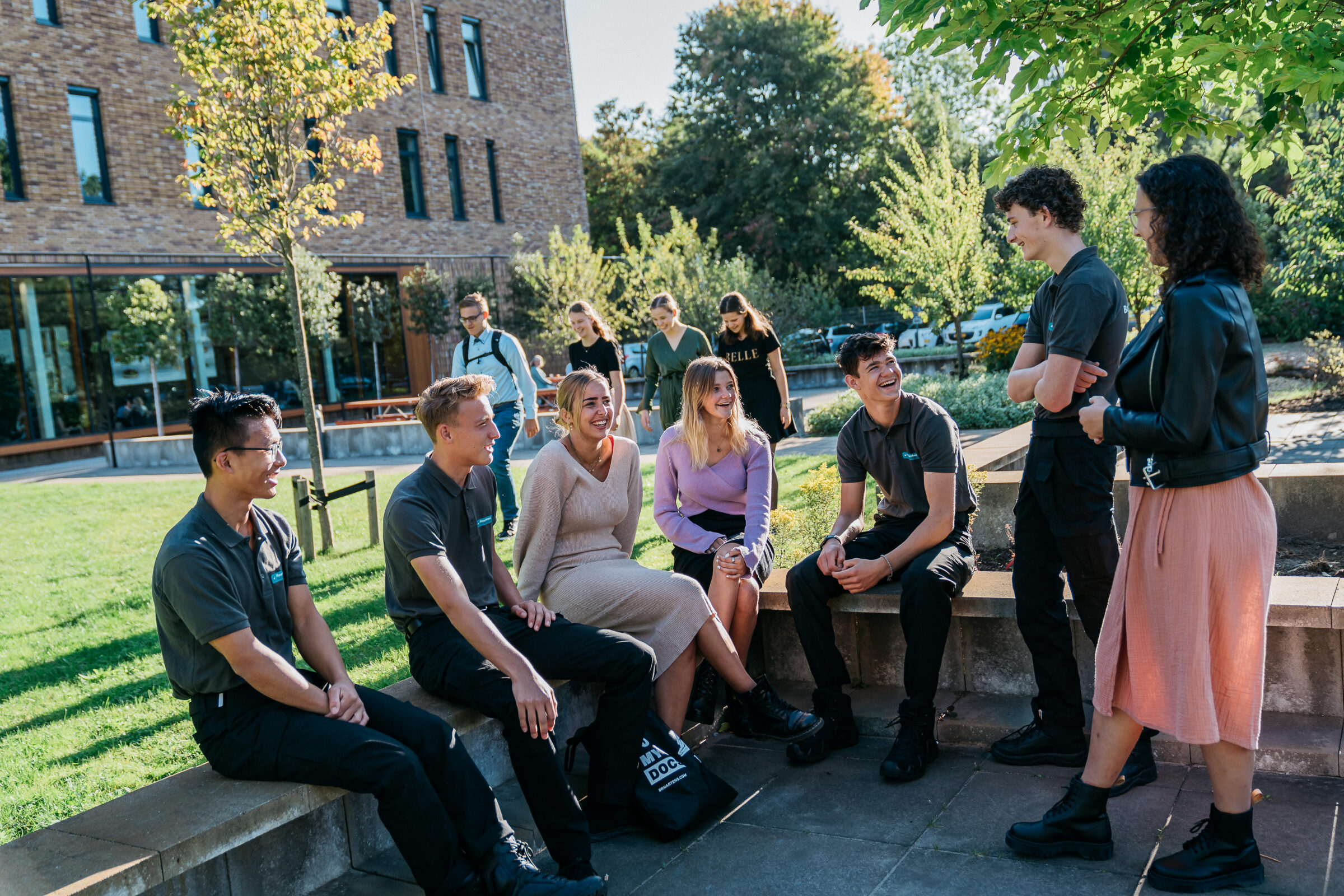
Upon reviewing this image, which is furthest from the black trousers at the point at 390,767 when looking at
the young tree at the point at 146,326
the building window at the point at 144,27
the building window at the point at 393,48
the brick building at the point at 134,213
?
the building window at the point at 393,48

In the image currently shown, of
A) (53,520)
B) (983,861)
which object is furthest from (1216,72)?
(53,520)

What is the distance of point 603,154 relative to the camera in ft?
143

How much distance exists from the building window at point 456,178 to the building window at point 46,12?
990cm

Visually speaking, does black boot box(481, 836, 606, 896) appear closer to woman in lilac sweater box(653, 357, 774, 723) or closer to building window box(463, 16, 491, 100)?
woman in lilac sweater box(653, 357, 774, 723)

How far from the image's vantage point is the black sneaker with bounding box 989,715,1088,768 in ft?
12.8

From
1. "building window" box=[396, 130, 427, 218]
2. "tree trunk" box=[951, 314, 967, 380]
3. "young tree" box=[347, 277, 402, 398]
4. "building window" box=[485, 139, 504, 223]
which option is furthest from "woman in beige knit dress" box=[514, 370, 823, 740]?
"building window" box=[485, 139, 504, 223]

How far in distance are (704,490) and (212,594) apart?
8.27ft

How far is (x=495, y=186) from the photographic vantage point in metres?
30.1

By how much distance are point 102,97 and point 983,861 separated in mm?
24217

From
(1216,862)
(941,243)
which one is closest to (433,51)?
(941,243)

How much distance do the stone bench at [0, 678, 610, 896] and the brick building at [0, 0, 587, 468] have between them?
65.4 feet

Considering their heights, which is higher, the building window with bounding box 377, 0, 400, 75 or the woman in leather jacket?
the building window with bounding box 377, 0, 400, 75

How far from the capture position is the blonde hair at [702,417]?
4.93 meters

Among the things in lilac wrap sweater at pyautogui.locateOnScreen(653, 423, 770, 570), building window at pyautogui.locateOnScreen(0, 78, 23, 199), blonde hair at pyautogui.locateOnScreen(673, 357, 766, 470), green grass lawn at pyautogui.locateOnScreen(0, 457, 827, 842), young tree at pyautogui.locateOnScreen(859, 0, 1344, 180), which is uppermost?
building window at pyautogui.locateOnScreen(0, 78, 23, 199)
